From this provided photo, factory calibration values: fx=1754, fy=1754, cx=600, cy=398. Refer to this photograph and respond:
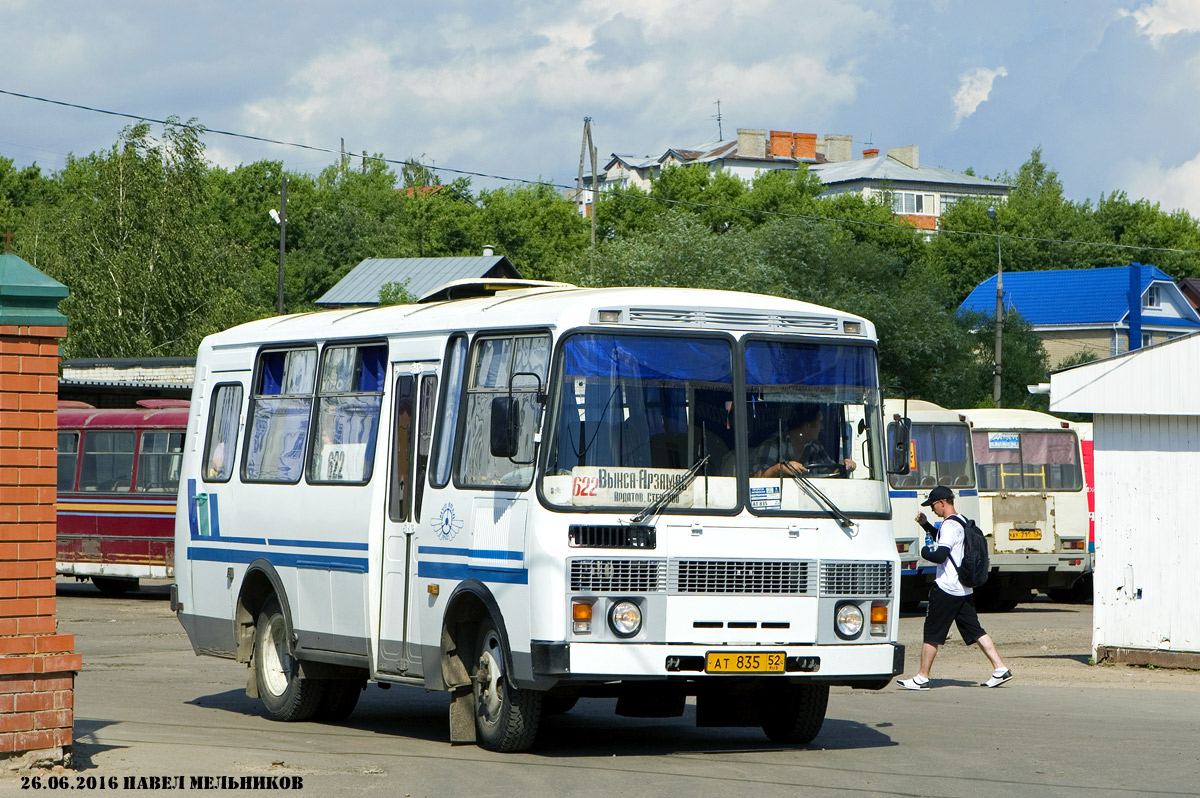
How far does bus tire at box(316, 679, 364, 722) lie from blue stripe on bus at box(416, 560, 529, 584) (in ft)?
6.44

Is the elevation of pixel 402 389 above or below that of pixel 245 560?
above

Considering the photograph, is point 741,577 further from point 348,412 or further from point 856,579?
point 348,412

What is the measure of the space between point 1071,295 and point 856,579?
290 ft

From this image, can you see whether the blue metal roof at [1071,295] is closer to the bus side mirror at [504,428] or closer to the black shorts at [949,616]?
the black shorts at [949,616]

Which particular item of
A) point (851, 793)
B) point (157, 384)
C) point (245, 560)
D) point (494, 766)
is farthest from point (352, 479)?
point (157, 384)

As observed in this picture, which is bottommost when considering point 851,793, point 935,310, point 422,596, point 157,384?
point 851,793

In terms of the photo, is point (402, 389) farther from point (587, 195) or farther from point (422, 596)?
point (587, 195)

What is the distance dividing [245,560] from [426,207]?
9772 centimetres

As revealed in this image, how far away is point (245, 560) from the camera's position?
13.8 metres

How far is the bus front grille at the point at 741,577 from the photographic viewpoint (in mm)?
10656

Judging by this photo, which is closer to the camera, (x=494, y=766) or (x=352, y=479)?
(x=494, y=766)

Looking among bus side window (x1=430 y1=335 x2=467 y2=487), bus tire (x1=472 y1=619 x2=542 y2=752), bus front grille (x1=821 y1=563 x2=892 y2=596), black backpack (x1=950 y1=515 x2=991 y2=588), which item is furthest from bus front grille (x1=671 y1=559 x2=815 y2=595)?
black backpack (x1=950 y1=515 x2=991 y2=588)

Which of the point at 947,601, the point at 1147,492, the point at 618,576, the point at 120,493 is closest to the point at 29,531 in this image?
the point at 618,576

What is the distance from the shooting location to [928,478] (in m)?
→ 27.1
